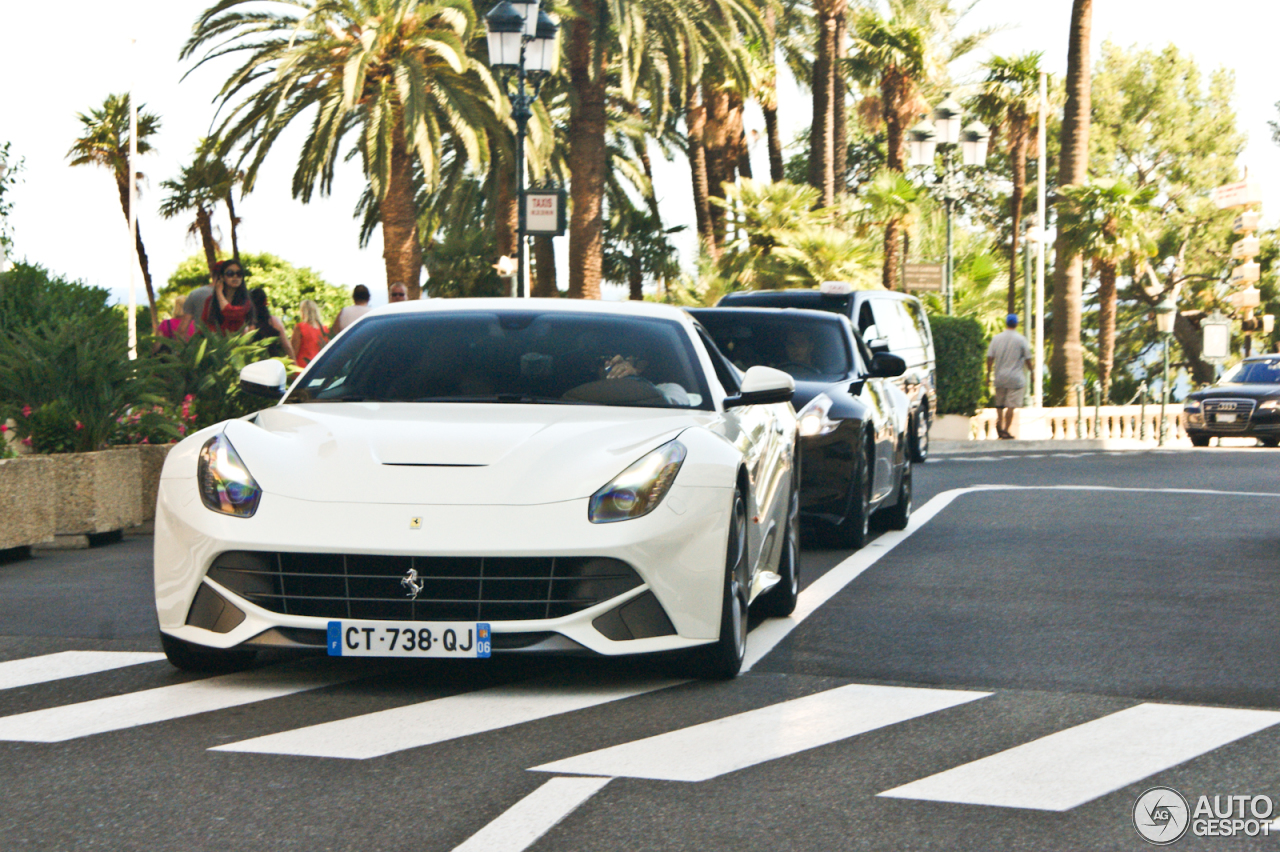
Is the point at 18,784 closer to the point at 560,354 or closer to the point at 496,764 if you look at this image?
the point at 496,764

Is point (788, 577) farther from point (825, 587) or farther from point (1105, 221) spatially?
point (1105, 221)

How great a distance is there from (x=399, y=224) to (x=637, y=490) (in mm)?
22064

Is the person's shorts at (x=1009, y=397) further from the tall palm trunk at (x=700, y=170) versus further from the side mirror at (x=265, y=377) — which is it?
the side mirror at (x=265, y=377)

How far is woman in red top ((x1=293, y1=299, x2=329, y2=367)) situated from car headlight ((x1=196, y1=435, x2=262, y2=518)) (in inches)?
390

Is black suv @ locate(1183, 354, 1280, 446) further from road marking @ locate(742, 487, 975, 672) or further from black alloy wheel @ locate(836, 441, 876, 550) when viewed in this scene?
black alloy wheel @ locate(836, 441, 876, 550)

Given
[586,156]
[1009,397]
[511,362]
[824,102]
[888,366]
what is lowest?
[1009,397]

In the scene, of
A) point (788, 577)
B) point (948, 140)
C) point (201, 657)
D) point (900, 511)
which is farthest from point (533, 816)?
point (948, 140)

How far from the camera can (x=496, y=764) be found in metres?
4.89

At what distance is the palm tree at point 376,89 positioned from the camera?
25.6 metres

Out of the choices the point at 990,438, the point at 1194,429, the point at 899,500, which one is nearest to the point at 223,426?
the point at 899,500

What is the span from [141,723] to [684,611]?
180cm

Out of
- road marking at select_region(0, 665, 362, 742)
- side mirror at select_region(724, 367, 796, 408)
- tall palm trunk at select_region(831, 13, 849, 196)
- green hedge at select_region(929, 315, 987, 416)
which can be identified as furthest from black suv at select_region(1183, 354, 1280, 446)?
road marking at select_region(0, 665, 362, 742)

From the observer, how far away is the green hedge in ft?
95.0

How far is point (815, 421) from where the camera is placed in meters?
10.5
